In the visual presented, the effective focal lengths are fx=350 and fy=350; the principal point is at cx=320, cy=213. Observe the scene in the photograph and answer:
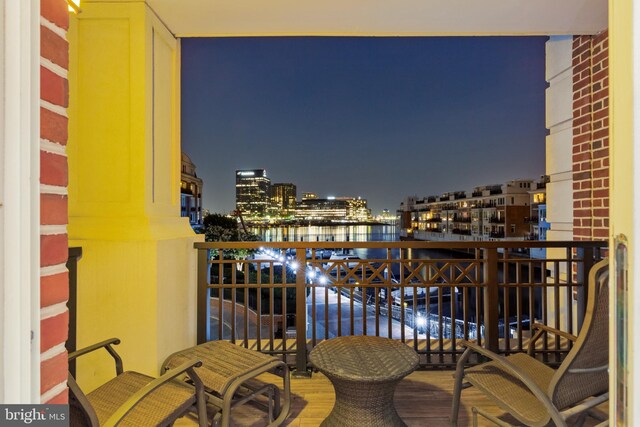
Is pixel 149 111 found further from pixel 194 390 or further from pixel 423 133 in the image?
pixel 423 133

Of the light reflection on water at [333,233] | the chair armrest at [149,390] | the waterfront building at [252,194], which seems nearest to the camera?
the chair armrest at [149,390]

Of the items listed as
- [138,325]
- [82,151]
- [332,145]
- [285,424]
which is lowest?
[285,424]

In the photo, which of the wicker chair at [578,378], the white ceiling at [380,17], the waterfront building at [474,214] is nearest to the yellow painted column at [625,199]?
the wicker chair at [578,378]

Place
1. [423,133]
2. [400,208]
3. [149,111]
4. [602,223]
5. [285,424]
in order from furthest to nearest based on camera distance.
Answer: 1. [400,208]
2. [423,133]
3. [602,223]
4. [149,111]
5. [285,424]

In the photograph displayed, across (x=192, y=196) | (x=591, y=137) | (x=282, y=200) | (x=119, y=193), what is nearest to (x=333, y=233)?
(x=282, y=200)

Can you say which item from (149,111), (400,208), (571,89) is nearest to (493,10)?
(571,89)

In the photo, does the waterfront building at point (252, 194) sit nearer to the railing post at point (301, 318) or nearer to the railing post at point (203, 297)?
the railing post at point (203, 297)

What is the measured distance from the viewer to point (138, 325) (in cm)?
238

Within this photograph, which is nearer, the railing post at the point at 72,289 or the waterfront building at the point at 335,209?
the railing post at the point at 72,289

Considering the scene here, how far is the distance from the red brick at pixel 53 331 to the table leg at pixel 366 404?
1342 millimetres

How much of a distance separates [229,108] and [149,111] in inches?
1177

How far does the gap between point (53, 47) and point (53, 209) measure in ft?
1.30

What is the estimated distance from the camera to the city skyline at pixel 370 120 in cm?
2780

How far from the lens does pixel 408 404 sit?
2.42 metres
